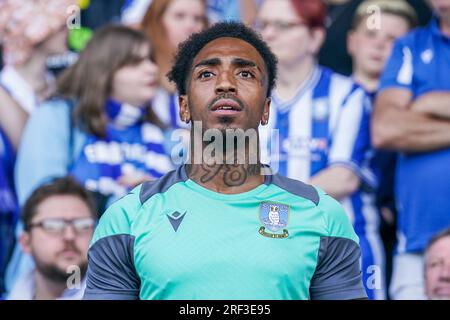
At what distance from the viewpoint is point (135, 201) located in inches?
101

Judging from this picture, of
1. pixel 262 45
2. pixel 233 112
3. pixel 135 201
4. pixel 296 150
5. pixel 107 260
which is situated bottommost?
pixel 107 260

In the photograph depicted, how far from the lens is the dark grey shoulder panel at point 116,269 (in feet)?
8.13

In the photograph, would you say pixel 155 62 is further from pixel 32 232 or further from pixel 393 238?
pixel 393 238

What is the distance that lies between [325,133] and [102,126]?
1.06m

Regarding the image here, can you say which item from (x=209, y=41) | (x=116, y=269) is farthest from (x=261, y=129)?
(x=116, y=269)

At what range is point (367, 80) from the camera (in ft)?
15.1

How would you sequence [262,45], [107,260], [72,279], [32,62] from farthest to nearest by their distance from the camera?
[32,62], [72,279], [262,45], [107,260]

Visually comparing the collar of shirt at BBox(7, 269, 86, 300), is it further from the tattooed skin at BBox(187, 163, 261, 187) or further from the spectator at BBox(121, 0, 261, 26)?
the tattooed skin at BBox(187, 163, 261, 187)

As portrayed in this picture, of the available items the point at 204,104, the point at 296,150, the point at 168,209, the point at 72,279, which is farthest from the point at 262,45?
the point at 72,279

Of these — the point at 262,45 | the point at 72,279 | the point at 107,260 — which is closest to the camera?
the point at 107,260

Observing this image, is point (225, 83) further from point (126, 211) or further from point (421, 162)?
point (421, 162)

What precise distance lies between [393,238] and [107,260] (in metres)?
2.26

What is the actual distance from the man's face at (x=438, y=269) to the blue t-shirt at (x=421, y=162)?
0.06 metres

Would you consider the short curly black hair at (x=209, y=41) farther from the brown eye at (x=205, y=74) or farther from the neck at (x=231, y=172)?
the neck at (x=231, y=172)
